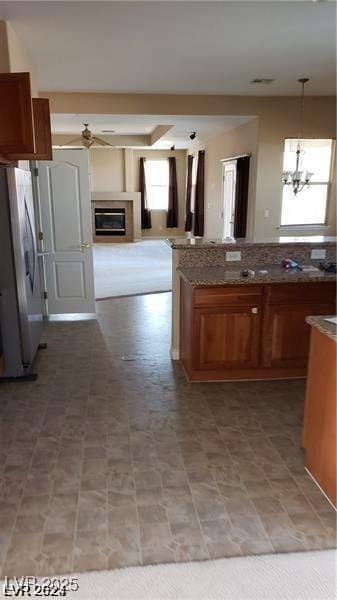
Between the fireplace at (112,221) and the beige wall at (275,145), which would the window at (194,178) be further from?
the beige wall at (275,145)

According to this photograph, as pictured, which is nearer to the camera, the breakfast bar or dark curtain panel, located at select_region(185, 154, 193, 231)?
the breakfast bar

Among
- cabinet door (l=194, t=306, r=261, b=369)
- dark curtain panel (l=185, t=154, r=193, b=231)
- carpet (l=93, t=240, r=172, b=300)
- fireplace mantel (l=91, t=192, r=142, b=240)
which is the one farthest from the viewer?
fireplace mantel (l=91, t=192, r=142, b=240)

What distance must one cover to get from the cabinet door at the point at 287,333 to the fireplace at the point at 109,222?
9.51m

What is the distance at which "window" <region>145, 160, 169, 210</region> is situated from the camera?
12.3 m

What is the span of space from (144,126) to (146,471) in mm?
7942

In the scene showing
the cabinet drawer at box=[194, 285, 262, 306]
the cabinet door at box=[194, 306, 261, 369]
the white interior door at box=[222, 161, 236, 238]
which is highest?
the white interior door at box=[222, 161, 236, 238]

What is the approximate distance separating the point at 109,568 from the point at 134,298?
178 inches

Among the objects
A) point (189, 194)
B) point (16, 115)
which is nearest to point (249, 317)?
point (16, 115)

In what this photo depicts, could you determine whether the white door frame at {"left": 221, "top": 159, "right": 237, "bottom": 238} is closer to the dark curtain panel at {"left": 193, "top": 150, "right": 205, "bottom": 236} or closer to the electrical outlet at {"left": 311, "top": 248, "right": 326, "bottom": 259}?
the dark curtain panel at {"left": 193, "top": 150, "right": 205, "bottom": 236}

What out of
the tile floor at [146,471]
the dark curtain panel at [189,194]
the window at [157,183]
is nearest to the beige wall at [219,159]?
the dark curtain panel at [189,194]

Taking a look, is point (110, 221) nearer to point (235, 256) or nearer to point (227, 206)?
point (227, 206)

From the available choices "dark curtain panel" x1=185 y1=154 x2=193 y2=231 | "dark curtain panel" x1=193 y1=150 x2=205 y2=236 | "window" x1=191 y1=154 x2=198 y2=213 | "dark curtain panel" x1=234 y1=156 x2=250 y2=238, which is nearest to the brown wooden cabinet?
"dark curtain panel" x1=234 y1=156 x2=250 y2=238

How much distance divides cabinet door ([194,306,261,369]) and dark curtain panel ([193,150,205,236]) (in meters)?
6.82

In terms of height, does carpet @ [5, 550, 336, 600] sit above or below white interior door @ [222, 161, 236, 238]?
below
